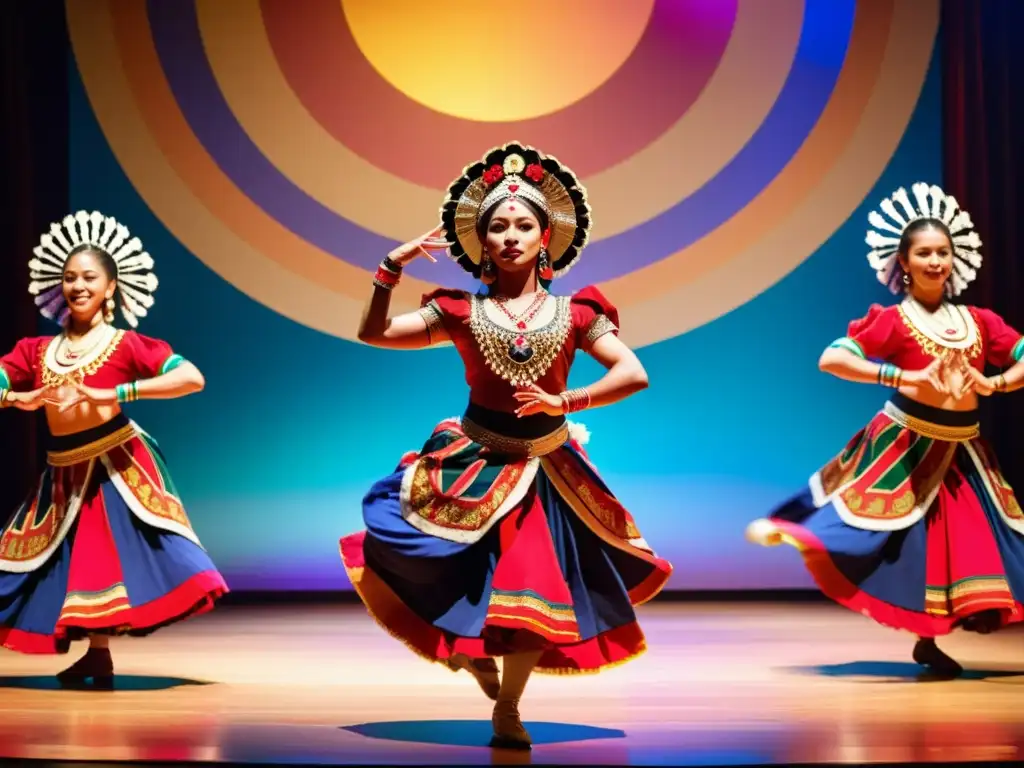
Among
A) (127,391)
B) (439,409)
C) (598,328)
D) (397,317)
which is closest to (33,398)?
(127,391)

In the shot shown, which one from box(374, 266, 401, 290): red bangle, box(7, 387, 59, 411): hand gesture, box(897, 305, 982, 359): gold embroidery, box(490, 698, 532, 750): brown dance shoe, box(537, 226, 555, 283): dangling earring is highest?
box(537, 226, 555, 283): dangling earring

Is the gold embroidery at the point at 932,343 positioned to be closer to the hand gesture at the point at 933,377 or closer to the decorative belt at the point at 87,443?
the hand gesture at the point at 933,377

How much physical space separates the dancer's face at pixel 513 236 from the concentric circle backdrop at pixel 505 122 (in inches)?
98.6

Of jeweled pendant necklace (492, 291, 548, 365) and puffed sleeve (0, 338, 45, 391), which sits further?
puffed sleeve (0, 338, 45, 391)

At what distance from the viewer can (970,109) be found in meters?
5.72

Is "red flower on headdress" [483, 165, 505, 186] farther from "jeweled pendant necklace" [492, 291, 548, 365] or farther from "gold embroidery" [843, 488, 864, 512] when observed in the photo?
"gold embroidery" [843, 488, 864, 512]

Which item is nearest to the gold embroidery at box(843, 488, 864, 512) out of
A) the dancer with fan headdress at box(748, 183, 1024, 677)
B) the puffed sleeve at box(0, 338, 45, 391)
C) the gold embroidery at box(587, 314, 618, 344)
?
the dancer with fan headdress at box(748, 183, 1024, 677)

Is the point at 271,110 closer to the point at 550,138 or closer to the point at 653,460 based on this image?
the point at 550,138

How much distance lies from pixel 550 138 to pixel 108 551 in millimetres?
2594

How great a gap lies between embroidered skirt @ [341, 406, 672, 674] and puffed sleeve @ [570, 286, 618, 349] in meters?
0.19

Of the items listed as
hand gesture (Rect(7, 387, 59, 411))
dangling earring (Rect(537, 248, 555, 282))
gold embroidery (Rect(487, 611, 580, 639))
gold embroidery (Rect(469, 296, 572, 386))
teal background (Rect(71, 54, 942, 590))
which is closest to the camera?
gold embroidery (Rect(487, 611, 580, 639))

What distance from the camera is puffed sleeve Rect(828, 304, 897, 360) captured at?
420cm

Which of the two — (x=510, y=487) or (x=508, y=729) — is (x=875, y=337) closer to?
(x=510, y=487)

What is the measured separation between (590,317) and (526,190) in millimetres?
310
